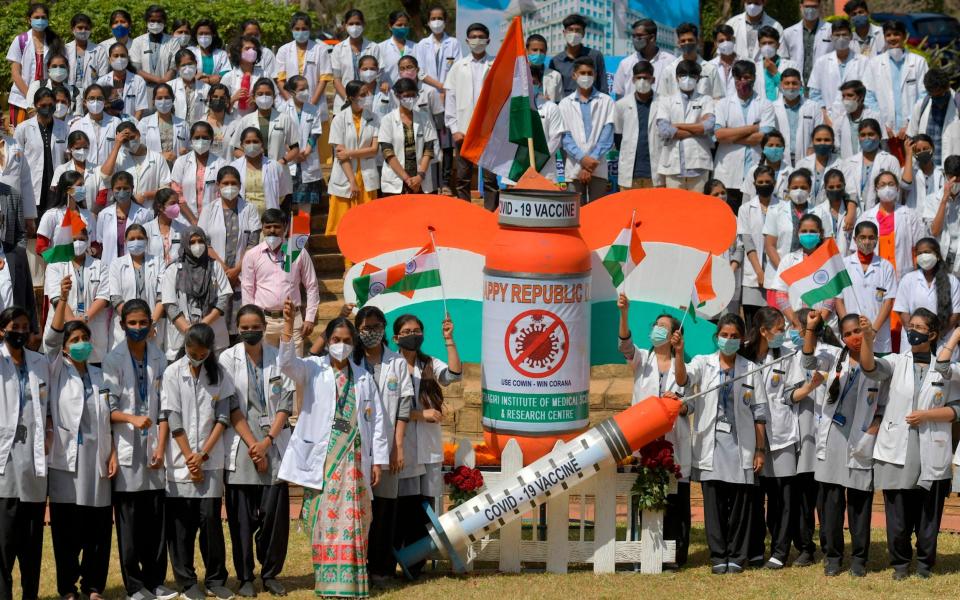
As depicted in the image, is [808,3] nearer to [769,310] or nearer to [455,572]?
[769,310]

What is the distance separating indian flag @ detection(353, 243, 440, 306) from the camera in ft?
41.6

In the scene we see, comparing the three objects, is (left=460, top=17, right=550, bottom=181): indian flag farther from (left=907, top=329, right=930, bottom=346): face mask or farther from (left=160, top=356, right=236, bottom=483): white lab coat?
(left=907, top=329, right=930, bottom=346): face mask

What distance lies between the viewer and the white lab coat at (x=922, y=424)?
11344 millimetres

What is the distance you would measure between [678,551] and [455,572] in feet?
5.68

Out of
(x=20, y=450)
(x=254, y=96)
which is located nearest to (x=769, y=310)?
(x=20, y=450)

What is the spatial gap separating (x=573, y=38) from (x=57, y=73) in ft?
19.0

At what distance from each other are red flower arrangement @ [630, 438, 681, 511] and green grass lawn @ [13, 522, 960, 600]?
1.84ft

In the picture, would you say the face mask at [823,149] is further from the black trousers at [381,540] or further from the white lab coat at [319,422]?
the black trousers at [381,540]

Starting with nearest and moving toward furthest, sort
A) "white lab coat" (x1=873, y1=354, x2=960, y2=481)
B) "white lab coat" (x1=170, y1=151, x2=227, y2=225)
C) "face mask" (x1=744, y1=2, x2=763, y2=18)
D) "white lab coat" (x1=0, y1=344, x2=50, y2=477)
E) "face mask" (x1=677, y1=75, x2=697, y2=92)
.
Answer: "white lab coat" (x1=0, y1=344, x2=50, y2=477) < "white lab coat" (x1=873, y1=354, x2=960, y2=481) < "white lab coat" (x1=170, y1=151, x2=227, y2=225) < "face mask" (x1=677, y1=75, x2=697, y2=92) < "face mask" (x1=744, y1=2, x2=763, y2=18)

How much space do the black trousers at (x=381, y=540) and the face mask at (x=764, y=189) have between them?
5.54m

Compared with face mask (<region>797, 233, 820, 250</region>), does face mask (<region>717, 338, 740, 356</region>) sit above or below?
below

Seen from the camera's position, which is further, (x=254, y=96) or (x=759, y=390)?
(x=254, y=96)

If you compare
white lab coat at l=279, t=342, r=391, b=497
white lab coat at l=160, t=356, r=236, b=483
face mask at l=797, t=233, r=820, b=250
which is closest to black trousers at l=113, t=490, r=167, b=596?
white lab coat at l=160, t=356, r=236, b=483

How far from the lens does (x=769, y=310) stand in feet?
39.1
